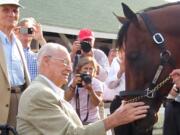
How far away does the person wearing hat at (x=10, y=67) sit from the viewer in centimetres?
375

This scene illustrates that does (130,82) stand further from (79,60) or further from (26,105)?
(79,60)

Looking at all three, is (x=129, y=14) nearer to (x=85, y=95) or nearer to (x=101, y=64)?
(x=85, y=95)

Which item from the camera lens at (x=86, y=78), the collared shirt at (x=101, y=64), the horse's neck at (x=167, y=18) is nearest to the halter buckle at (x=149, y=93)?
the horse's neck at (x=167, y=18)

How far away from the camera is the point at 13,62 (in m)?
3.96

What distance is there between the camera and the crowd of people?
301 centimetres

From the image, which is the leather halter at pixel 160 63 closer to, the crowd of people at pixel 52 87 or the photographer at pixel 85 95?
the crowd of people at pixel 52 87

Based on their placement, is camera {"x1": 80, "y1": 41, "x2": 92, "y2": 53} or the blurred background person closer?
the blurred background person

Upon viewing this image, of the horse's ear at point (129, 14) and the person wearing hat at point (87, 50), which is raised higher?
the horse's ear at point (129, 14)

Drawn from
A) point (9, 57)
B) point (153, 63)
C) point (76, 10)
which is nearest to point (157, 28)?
point (153, 63)

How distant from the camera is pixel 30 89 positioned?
3.11 meters

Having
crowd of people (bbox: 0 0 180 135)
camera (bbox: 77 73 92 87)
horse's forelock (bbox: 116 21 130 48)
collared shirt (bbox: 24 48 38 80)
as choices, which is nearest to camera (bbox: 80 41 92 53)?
crowd of people (bbox: 0 0 180 135)

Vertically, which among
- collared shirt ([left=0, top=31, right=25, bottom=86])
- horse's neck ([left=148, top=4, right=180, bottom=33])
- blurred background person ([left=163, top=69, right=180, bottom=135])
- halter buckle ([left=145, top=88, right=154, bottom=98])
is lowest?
blurred background person ([left=163, top=69, right=180, bottom=135])

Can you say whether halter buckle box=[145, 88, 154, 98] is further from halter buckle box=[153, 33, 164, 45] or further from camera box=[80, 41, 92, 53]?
camera box=[80, 41, 92, 53]

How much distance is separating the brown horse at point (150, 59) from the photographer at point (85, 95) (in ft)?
4.50
